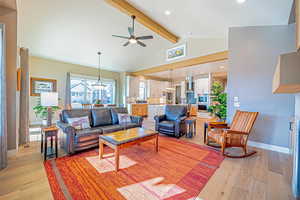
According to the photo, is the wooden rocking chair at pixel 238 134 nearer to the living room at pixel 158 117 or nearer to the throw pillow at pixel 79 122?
the living room at pixel 158 117

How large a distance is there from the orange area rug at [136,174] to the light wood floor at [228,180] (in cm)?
13

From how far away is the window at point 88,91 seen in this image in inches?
266

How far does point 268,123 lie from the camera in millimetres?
3209

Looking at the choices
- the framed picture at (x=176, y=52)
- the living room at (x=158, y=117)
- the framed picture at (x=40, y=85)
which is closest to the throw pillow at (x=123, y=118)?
the living room at (x=158, y=117)

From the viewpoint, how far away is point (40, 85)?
571cm

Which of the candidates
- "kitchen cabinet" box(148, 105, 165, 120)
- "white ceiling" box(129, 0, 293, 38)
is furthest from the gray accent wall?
"kitchen cabinet" box(148, 105, 165, 120)

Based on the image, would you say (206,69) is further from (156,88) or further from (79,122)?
(79,122)

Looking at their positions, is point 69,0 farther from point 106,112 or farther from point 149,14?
point 106,112

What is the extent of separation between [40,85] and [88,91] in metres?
2.08

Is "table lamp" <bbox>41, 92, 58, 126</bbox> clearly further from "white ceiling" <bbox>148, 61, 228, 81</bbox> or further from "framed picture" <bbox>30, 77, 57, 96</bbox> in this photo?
"white ceiling" <bbox>148, 61, 228, 81</bbox>

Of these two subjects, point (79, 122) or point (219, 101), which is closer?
point (79, 122)

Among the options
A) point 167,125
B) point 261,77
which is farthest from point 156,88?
point 261,77

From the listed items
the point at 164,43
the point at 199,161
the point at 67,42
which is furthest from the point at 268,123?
the point at 67,42

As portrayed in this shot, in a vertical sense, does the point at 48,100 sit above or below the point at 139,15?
below
